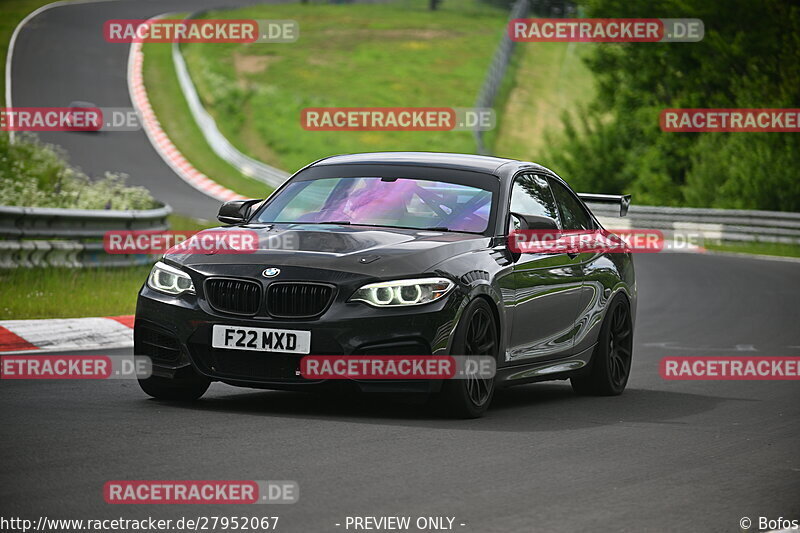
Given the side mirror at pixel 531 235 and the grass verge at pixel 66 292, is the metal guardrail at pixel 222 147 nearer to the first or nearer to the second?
the grass verge at pixel 66 292

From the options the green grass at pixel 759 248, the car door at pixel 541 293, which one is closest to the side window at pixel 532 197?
the car door at pixel 541 293

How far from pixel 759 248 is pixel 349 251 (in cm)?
2802

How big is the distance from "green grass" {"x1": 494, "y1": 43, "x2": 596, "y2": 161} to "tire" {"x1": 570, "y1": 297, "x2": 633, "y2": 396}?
137 ft

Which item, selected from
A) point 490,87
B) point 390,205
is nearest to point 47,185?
point 390,205

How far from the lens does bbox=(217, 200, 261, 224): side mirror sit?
1003cm

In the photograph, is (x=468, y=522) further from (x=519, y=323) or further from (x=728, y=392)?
(x=728, y=392)

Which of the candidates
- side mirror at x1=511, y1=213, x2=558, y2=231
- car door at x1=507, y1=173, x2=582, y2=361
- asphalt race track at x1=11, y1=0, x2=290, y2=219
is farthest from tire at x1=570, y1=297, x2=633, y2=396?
asphalt race track at x1=11, y1=0, x2=290, y2=219

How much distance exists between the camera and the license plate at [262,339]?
8.52 metres

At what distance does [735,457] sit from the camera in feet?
27.1

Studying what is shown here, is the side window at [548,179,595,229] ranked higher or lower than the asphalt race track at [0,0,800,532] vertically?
higher

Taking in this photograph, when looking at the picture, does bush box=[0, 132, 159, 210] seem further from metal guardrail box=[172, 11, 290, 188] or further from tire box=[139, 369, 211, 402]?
metal guardrail box=[172, 11, 290, 188]

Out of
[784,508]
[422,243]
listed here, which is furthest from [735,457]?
[422,243]

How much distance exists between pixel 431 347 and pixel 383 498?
2.15 meters

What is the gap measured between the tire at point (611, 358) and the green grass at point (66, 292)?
530 centimetres
